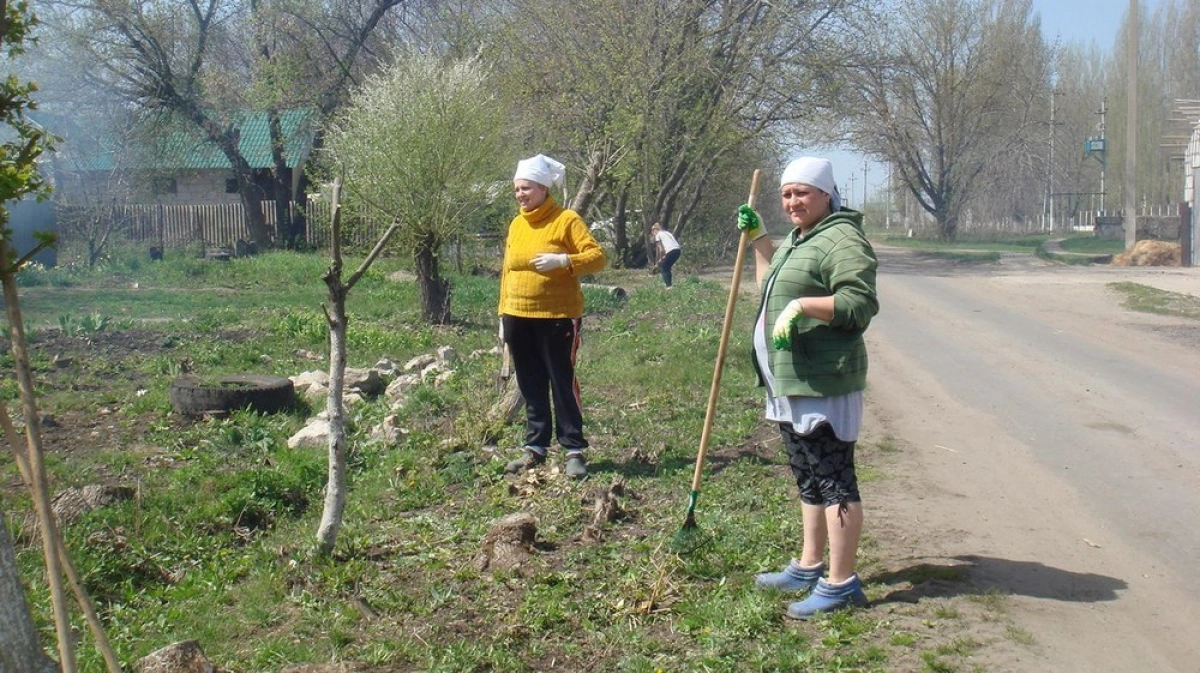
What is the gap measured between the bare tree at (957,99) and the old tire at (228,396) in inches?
1393

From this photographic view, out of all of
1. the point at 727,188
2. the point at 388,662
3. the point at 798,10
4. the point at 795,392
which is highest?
the point at 798,10

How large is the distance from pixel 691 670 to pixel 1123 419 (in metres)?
5.83

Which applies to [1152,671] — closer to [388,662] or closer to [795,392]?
[795,392]

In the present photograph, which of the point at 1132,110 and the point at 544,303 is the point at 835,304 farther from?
the point at 1132,110

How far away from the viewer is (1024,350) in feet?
41.0

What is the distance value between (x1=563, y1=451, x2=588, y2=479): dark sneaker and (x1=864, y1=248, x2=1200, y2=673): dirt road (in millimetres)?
1574

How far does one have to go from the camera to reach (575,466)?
662cm

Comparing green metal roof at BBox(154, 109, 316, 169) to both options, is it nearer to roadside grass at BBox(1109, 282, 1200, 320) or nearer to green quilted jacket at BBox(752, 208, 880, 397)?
roadside grass at BBox(1109, 282, 1200, 320)

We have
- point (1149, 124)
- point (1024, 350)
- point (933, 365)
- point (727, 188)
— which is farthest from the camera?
point (1149, 124)

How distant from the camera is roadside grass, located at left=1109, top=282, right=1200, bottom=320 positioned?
16141 millimetres

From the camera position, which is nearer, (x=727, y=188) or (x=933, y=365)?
(x=933, y=365)

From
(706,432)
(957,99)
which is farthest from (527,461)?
(957,99)

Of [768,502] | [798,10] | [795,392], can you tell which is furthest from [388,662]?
[798,10]

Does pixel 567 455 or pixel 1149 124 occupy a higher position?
pixel 1149 124
